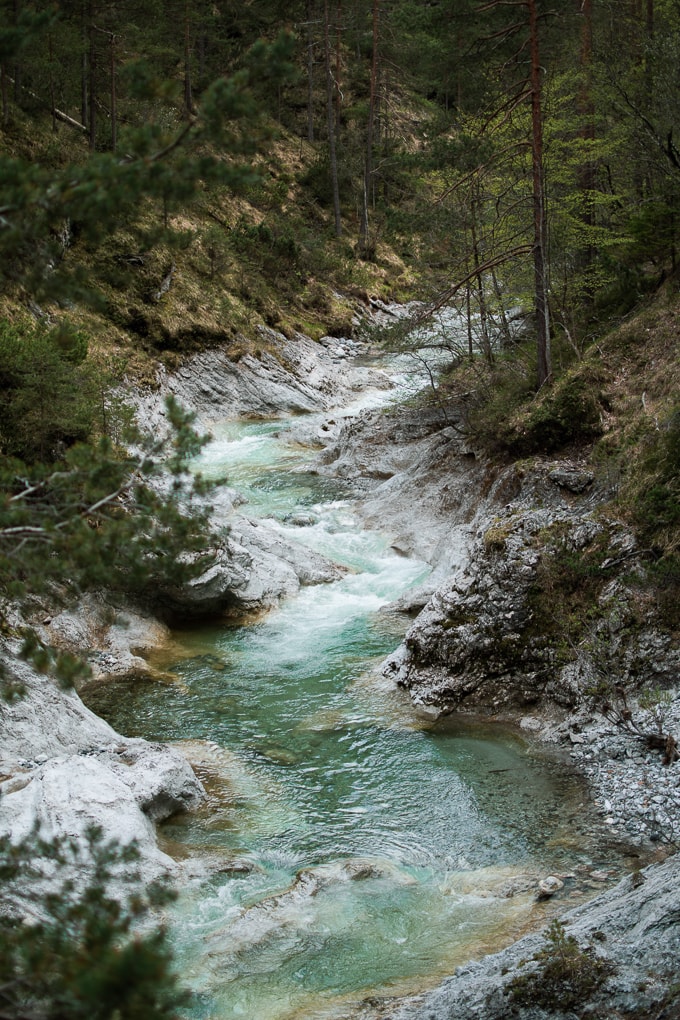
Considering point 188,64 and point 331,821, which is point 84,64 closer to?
point 188,64

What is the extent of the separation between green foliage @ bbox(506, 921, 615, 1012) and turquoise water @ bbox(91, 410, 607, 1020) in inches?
40.3

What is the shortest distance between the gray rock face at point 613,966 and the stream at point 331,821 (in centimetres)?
54

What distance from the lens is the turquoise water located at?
6629 mm

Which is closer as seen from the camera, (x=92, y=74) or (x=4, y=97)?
(x=4, y=97)

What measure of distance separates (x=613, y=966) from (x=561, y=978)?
0.34 meters

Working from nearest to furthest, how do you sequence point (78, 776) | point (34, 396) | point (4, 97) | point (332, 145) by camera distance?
point (78, 776) → point (34, 396) → point (4, 97) → point (332, 145)

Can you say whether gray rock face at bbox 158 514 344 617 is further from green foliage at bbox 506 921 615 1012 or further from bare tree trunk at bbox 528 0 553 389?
green foliage at bbox 506 921 615 1012

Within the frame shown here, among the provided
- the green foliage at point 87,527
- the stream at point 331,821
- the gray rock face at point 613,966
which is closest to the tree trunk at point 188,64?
the stream at point 331,821

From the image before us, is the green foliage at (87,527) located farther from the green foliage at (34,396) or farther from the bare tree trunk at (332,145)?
the bare tree trunk at (332,145)

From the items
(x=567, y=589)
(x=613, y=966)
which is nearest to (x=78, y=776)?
(x=613, y=966)

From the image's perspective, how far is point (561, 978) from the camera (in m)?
5.43

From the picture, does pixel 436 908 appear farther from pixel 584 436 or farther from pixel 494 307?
pixel 494 307

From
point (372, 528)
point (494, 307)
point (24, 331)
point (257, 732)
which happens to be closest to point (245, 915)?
point (257, 732)

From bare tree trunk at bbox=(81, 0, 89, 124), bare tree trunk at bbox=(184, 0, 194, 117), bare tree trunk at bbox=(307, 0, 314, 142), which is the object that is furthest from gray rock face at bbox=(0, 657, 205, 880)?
bare tree trunk at bbox=(307, 0, 314, 142)
